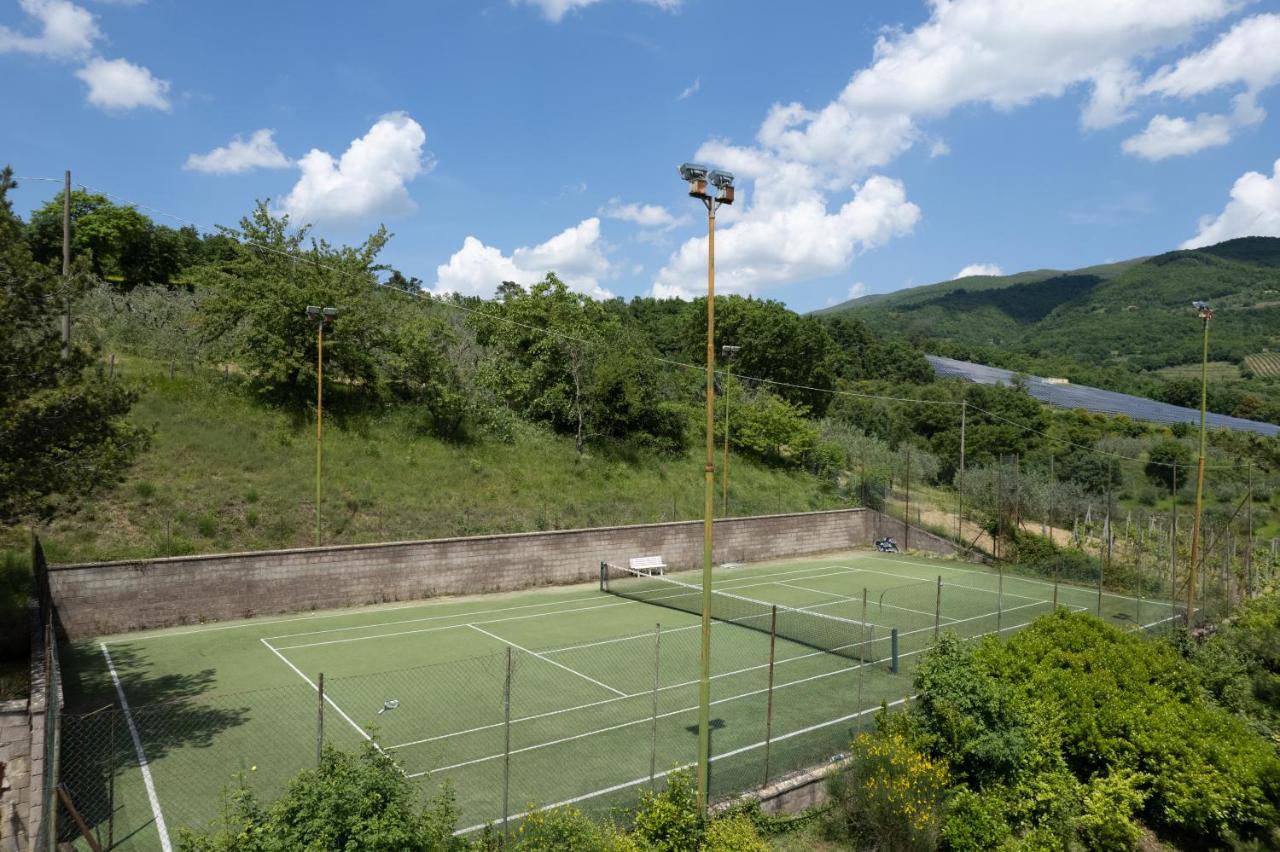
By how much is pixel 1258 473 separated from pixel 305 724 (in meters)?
60.6

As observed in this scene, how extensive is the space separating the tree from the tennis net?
43.3 feet

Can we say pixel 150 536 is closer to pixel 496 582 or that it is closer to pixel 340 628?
pixel 340 628

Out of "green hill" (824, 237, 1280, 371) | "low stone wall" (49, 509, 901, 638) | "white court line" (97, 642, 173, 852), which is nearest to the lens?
"white court line" (97, 642, 173, 852)

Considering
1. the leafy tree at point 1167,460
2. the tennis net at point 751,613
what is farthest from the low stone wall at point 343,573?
the leafy tree at point 1167,460

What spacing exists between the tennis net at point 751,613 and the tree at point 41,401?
1321cm

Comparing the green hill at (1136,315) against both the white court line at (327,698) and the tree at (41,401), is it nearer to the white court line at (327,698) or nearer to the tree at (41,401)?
the white court line at (327,698)

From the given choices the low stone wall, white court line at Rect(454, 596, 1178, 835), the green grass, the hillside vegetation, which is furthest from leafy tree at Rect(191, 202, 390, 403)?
the hillside vegetation

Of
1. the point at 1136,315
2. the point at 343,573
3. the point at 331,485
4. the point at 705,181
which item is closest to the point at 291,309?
the point at 331,485

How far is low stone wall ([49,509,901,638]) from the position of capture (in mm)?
18719

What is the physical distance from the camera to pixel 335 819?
6.72 m

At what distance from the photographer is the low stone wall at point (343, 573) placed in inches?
737

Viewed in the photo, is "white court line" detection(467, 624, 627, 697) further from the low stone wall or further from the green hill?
the green hill

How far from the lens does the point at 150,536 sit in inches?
880

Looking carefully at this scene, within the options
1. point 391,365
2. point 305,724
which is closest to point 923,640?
point 305,724
